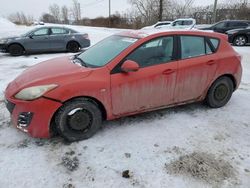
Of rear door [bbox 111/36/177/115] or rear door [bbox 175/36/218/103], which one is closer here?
rear door [bbox 111/36/177/115]

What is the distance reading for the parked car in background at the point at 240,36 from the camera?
14.2 meters

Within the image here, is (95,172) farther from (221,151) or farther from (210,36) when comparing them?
(210,36)

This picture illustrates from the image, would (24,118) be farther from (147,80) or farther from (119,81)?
(147,80)

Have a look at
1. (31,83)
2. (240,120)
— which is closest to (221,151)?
(240,120)

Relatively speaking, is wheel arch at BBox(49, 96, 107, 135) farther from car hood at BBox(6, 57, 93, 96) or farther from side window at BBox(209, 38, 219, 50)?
side window at BBox(209, 38, 219, 50)

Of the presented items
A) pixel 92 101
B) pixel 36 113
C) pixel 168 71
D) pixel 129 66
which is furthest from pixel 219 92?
pixel 36 113

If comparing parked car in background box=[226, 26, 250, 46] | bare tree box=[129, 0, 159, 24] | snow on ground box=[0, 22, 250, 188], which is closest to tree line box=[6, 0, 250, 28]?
bare tree box=[129, 0, 159, 24]

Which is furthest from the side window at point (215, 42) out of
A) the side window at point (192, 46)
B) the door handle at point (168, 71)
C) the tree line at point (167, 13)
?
the tree line at point (167, 13)

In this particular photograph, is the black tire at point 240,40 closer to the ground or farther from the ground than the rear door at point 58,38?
closer to the ground

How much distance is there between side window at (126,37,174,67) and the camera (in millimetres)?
3484

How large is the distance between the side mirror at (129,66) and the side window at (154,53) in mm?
166

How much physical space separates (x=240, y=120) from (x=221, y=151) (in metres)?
1.15

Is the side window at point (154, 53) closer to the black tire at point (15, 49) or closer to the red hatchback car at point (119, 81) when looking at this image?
the red hatchback car at point (119, 81)

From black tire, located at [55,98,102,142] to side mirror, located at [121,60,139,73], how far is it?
0.65 meters
